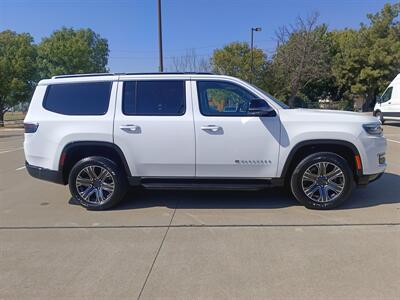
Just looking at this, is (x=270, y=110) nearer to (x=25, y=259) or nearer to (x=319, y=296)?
(x=319, y=296)

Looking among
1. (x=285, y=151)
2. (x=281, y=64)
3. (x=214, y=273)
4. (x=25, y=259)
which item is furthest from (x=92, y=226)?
(x=281, y=64)

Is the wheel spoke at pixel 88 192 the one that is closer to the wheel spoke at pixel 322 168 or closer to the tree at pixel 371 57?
the wheel spoke at pixel 322 168

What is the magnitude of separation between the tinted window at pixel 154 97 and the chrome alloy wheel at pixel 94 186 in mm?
1067

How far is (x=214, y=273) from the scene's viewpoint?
3500 millimetres

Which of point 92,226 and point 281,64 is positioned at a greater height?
point 281,64

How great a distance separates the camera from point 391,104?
2014 cm

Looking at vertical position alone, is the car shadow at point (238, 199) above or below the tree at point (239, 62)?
below

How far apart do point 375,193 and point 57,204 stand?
206 inches

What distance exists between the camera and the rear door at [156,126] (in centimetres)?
531

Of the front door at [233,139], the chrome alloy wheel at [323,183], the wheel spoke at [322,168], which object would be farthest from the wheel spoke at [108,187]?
the wheel spoke at [322,168]

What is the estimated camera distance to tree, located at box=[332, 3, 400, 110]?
3538 centimetres

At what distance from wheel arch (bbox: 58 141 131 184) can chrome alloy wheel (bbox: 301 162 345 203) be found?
263 centimetres

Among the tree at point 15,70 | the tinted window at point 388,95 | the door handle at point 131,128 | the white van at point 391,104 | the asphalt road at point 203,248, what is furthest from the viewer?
the tree at point 15,70

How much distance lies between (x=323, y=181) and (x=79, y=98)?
3.81 m
